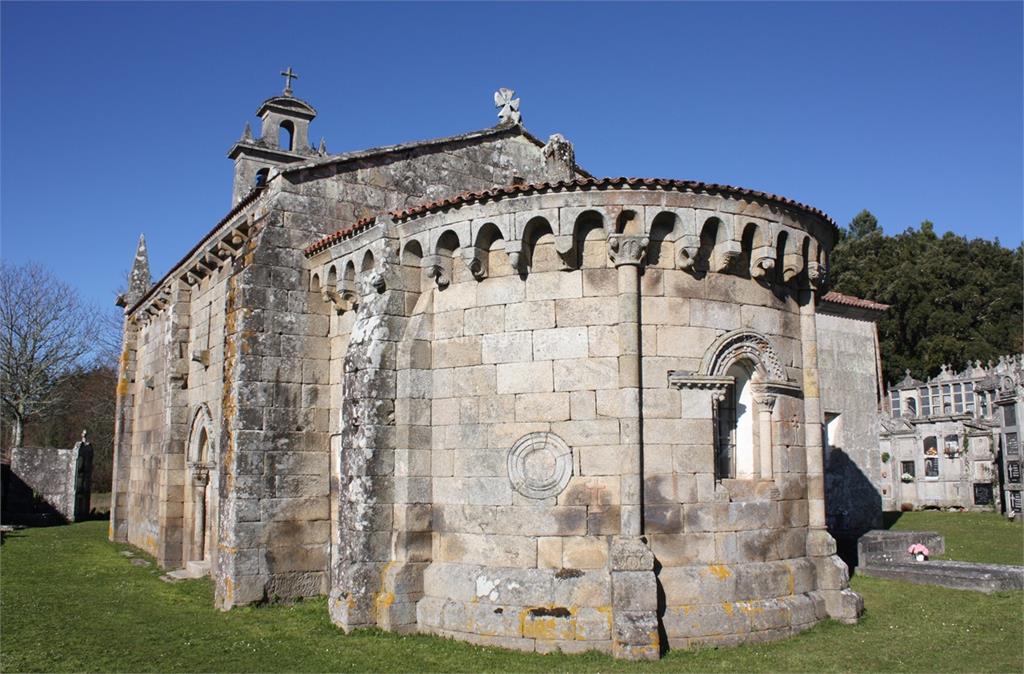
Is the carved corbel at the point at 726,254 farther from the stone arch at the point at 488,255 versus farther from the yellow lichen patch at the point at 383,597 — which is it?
the yellow lichen patch at the point at 383,597

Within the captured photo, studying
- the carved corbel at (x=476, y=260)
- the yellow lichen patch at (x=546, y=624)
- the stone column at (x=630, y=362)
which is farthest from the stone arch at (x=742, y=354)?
the yellow lichen patch at (x=546, y=624)

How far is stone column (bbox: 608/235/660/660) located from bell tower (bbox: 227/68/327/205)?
37.3 ft

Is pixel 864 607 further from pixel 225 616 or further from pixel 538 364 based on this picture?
pixel 225 616

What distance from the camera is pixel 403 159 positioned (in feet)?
47.4

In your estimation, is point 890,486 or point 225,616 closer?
point 225,616

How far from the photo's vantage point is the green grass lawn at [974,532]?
16172 millimetres

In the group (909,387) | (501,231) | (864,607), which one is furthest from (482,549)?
(909,387)

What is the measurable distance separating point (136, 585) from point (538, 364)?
893 centimetres

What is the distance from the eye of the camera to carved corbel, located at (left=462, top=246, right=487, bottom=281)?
10.2m

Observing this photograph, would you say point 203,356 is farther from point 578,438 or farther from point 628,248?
point 628,248

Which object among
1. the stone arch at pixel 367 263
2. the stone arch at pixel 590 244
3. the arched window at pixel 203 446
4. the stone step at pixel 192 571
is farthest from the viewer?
the arched window at pixel 203 446

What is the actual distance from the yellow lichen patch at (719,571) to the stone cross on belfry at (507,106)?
949cm

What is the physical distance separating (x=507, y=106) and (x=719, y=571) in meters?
9.84

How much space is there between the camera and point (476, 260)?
10.2m
